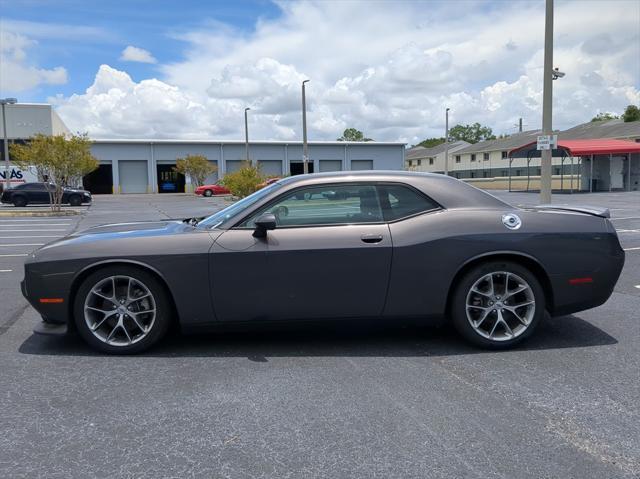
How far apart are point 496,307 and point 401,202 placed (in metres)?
1.13

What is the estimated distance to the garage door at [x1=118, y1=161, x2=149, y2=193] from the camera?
56.7 meters

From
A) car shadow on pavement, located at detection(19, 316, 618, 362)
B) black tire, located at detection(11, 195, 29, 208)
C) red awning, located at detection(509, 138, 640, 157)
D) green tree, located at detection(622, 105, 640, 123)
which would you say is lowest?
car shadow on pavement, located at detection(19, 316, 618, 362)

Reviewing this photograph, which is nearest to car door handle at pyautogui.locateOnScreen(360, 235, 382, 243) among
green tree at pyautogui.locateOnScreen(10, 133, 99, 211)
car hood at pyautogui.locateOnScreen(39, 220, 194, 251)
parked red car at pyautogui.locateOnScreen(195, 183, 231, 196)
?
car hood at pyautogui.locateOnScreen(39, 220, 194, 251)

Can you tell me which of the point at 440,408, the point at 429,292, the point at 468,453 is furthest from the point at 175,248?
the point at 468,453

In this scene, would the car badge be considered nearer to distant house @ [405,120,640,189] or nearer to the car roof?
the car roof

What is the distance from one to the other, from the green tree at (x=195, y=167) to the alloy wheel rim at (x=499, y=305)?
51199 mm

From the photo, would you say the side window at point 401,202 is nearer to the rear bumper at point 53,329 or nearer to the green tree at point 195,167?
the rear bumper at point 53,329

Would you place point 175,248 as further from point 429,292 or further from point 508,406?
point 508,406

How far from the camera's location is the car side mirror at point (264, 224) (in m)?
4.28

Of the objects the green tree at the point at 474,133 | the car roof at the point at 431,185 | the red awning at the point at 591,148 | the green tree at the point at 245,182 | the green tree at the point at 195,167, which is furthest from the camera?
the green tree at the point at 474,133

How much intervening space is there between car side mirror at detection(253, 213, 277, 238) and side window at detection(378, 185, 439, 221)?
911 mm

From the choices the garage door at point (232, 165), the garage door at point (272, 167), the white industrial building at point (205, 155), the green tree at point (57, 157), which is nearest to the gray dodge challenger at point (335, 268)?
the green tree at point (57, 157)

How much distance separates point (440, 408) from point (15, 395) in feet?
8.89

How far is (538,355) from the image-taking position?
4422 mm
